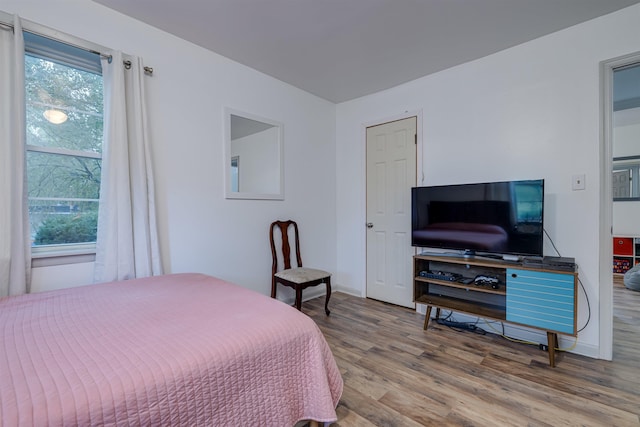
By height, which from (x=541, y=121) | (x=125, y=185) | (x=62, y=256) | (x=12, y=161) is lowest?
(x=62, y=256)

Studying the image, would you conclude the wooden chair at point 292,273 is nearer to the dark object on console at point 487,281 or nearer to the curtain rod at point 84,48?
the dark object on console at point 487,281

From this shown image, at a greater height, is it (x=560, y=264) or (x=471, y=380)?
(x=560, y=264)

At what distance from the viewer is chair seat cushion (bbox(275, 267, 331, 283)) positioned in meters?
2.69

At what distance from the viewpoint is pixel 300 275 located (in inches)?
108

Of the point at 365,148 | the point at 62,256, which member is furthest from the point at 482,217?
the point at 62,256

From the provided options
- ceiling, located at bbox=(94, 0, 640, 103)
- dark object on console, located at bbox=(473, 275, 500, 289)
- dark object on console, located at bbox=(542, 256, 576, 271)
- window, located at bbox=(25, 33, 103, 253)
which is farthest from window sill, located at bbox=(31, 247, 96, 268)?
dark object on console, located at bbox=(542, 256, 576, 271)

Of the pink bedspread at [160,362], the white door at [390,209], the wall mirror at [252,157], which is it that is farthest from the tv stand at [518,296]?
the wall mirror at [252,157]

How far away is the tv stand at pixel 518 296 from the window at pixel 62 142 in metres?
2.72

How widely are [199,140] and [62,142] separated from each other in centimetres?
90

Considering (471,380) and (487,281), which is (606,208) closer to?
(487,281)

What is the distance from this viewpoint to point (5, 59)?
5.16 feet

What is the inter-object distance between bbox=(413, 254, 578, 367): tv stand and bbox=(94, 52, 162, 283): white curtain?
2.29 metres

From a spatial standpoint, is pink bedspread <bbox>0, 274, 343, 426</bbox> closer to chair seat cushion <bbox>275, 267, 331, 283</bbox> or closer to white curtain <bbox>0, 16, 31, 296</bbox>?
white curtain <bbox>0, 16, 31, 296</bbox>

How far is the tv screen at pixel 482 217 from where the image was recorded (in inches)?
82.4
